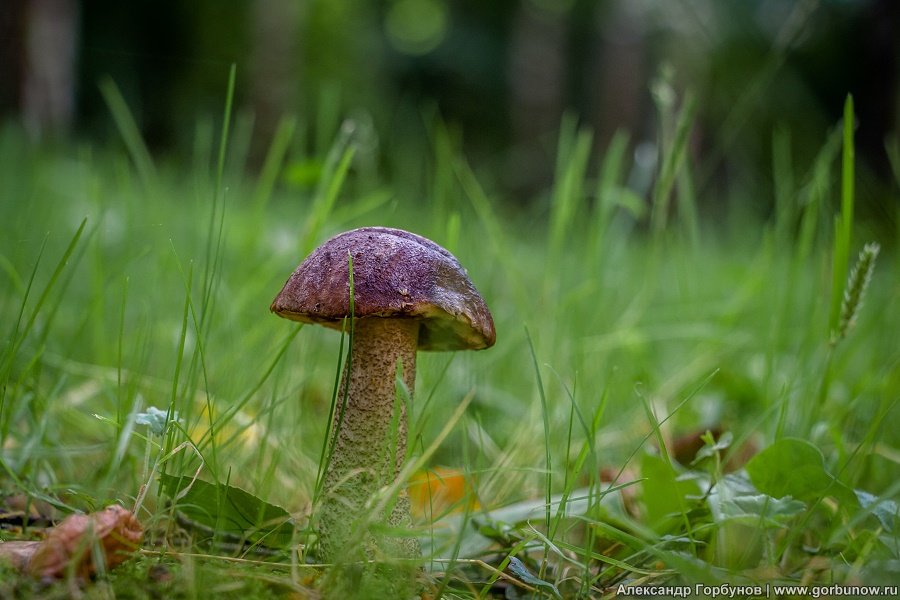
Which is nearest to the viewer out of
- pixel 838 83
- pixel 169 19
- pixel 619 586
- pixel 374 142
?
pixel 619 586

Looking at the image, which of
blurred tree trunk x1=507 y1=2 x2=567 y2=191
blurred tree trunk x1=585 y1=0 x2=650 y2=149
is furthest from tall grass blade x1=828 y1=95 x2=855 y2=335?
blurred tree trunk x1=507 y1=2 x2=567 y2=191

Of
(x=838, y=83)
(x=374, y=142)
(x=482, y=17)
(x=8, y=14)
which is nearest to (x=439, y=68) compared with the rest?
(x=482, y=17)

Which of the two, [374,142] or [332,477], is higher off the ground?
[374,142]

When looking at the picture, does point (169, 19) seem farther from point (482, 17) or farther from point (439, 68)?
point (482, 17)

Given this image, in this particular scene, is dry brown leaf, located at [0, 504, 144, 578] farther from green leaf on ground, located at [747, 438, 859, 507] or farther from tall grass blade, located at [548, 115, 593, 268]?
tall grass blade, located at [548, 115, 593, 268]

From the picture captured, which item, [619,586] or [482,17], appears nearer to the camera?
[619,586]

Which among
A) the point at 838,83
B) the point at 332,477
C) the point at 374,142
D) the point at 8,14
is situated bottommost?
the point at 332,477

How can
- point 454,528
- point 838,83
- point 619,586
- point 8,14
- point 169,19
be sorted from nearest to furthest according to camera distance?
point 619,586 < point 454,528 < point 8,14 < point 838,83 < point 169,19

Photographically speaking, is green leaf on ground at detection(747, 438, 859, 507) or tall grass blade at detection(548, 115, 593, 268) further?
tall grass blade at detection(548, 115, 593, 268)
